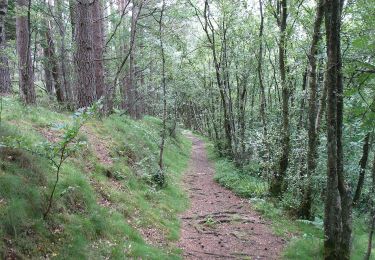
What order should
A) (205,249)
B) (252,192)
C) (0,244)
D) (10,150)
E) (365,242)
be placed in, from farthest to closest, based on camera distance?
(252,192), (365,242), (205,249), (10,150), (0,244)

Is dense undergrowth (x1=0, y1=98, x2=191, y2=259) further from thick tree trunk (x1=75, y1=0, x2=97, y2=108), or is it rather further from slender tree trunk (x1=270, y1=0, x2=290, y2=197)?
slender tree trunk (x1=270, y1=0, x2=290, y2=197)

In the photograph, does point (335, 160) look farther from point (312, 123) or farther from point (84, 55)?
point (84, 55)

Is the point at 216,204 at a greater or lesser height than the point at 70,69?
lesser

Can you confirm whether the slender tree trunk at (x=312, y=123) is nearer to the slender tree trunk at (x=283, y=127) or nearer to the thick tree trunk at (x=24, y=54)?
the slender tree trunk at (x=283, y=127)

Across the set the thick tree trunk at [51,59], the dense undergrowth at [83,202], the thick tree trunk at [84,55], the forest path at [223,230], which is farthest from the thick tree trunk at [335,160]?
the thick tree trunk at [51,59]

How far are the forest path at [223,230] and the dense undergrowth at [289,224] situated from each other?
0.28 m

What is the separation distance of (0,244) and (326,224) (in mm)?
5551

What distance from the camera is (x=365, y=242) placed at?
354 inches

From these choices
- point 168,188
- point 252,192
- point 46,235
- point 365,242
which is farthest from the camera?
point 252,192

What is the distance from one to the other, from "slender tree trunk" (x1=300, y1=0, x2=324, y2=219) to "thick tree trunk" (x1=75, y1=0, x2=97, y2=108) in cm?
694

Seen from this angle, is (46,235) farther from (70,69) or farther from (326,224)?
(70,69)

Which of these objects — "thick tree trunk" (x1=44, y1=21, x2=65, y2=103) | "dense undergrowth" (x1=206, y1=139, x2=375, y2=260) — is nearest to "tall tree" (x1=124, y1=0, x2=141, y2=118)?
"thick tree trunk" (x1=44, y1=21, x2=65, y2=103)

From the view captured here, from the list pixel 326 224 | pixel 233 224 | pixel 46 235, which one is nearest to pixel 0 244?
pixel 46 235

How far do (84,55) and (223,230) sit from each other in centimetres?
719
